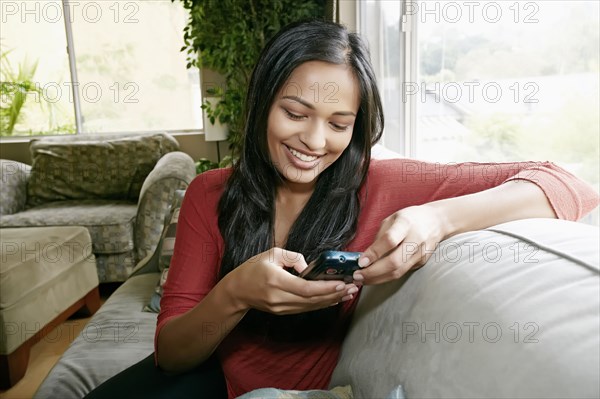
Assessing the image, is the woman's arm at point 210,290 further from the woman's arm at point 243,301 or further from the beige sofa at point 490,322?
the beige sofa at point 490,322

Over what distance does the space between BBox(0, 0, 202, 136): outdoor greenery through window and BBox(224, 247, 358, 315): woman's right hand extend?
4162 millimetres

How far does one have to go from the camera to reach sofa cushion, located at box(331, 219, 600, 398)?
0.52m

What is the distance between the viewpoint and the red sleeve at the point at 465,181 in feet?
3.10

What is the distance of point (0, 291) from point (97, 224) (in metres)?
1.01

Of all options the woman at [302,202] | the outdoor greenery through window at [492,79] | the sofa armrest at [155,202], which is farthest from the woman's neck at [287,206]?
the sofa armrest at [155,202]

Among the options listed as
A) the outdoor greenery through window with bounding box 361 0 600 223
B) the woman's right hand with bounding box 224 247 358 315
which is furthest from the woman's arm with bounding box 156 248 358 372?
the outdoor greenery through window with bounding box 361 0 600 223

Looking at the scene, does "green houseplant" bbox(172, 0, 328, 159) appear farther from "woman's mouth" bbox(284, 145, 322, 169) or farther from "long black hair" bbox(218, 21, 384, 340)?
"woman's mouth" bbox(284, 145, 322, 169)

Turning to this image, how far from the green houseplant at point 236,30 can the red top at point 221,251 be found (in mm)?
2416

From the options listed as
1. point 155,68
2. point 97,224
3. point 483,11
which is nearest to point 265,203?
point 483,11

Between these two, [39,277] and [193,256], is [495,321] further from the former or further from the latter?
[39,277]

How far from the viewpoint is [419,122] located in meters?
2.24

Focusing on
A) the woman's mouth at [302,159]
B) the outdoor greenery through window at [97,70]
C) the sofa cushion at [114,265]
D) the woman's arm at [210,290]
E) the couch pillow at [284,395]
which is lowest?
the sofa cushion at [114,265]

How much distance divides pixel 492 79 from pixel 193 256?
1107 mm

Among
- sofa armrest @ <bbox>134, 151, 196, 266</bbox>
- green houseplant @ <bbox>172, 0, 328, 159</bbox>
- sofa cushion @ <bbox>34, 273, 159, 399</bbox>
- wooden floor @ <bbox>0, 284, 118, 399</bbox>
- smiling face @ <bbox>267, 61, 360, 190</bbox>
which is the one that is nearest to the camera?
smiling face @ <bbox>267, 61, 360, 190</bbox>
